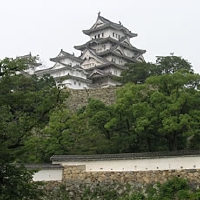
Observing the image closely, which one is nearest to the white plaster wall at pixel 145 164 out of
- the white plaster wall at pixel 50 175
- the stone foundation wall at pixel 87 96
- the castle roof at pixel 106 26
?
the white plaster wall at pixel 50 175

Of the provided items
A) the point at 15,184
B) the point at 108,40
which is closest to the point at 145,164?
the point at 15,184

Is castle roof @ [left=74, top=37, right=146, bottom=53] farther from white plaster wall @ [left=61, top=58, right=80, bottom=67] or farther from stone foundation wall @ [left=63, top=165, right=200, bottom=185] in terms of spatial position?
stone foundation wall @ [left=63, top=165, right=200, bottom=185]

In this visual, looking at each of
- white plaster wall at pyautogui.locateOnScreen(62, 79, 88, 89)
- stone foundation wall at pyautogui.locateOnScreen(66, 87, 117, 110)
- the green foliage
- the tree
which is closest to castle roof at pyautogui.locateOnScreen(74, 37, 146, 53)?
white plaster wall at pyautogui.locateOnScreen(62, 79, 88, 89)

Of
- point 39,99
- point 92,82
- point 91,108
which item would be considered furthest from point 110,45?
point 39,99

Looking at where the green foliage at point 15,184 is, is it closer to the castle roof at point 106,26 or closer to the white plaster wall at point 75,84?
the white plaster wall at point 75,84

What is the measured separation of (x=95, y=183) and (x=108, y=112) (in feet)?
11.8

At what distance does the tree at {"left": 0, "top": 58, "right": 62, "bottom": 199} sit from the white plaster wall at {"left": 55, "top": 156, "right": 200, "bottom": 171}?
685 centimetres

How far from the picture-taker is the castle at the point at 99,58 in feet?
115

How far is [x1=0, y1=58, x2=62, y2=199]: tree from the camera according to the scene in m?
8.75

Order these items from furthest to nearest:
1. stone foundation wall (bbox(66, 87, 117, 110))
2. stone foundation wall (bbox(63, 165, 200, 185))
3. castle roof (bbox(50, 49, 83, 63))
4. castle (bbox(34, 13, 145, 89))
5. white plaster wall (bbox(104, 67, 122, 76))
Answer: castle roof (bbox(50, 49, 83, 63))
white plaster wall (bbox(104, 67, 122, 76))
castle (bbox(34, 13, 145, 89))
stone foundation wall (bbox(66, 87, 117, 110))
stone foundation wall (bbox(63, 165, 200, 185))

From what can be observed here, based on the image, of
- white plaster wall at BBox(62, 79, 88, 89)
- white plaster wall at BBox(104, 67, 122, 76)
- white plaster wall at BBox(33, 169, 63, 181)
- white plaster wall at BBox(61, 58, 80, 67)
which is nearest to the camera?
white plaster wall at BBox(33, 169, 63, 181)

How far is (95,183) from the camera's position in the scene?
1606cm

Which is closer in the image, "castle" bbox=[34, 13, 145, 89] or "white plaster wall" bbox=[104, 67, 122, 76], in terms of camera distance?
"castle" bbox=[34, 13, 145, 89]

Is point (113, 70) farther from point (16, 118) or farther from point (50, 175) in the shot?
point (16, 118)
